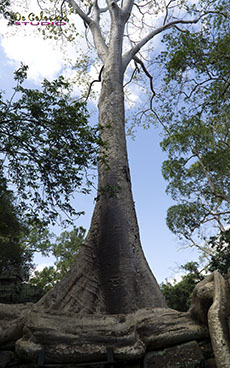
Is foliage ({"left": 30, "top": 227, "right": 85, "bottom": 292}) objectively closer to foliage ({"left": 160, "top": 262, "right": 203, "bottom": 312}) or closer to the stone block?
foliage ({"left": 160, "top": 262, "right": 203, "bottom": 312})

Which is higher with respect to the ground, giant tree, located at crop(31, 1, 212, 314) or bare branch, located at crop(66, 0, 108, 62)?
bare branch, located at crop(66, 0, 108, 62)

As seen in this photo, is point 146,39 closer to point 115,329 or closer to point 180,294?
point 115,329

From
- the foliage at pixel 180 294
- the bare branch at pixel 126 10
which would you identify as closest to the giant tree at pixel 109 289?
the bare branch at pixel 126 10

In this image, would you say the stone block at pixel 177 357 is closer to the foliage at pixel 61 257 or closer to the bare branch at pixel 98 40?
the bare branch at pixel 98 40

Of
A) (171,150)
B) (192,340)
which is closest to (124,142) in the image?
(192,340)

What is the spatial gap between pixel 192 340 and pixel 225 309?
44 cm

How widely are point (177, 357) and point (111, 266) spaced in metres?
1.59

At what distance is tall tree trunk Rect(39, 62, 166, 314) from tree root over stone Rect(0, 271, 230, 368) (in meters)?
0.74

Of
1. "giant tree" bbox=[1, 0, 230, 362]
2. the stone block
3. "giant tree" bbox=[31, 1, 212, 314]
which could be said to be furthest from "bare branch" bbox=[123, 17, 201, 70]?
the stone block

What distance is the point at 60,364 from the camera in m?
2.38

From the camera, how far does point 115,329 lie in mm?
2549

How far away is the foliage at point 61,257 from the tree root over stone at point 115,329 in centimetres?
1180

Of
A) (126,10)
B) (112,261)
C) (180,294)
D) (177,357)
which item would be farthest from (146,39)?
(180,294)

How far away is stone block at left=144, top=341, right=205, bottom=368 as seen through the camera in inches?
89.6
